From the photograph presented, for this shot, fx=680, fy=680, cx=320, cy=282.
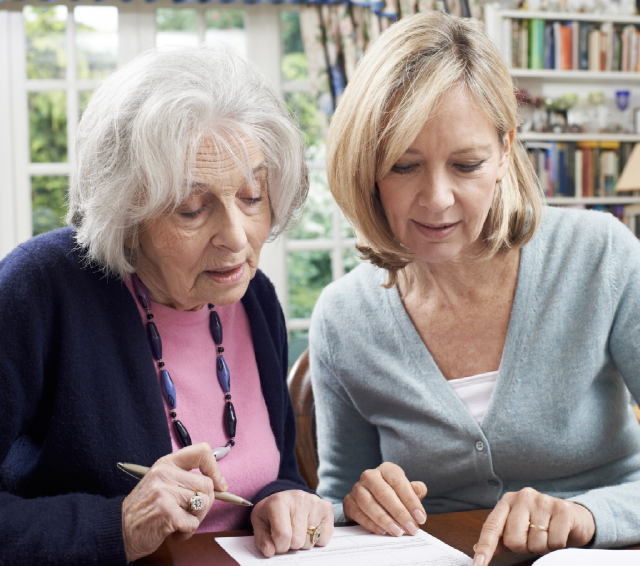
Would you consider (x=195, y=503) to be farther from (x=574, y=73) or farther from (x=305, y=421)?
(x=574, y=73)

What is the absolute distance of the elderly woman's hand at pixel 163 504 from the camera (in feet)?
2.67

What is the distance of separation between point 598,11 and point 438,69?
3.60m

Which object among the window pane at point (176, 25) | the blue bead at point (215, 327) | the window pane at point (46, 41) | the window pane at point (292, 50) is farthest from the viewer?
the window pane at point (292, 50)

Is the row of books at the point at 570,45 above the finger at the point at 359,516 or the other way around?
above

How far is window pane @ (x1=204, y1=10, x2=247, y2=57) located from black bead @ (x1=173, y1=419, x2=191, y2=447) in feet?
10.2

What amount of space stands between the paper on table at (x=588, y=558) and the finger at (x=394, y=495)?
210mm

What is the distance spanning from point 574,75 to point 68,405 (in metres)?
3.85

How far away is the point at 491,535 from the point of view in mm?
861

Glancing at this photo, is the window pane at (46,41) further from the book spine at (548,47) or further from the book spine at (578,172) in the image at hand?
the book spine at (578,172)

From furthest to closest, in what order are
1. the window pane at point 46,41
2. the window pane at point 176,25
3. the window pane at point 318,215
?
1. the window pane at point 318,215
2. the window pane at point 176,25
3. the window pane at point 46,41

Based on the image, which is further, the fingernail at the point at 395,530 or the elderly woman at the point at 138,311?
the fingernail at the point at 395,530

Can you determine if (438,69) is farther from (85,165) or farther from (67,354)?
(67,354)

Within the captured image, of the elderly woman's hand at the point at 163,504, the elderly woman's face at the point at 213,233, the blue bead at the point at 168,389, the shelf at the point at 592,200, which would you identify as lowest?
the elderly woman's hand at the point at 163,504

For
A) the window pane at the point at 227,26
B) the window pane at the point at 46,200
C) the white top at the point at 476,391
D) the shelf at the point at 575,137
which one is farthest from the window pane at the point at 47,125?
the white top at the point at 476,391
